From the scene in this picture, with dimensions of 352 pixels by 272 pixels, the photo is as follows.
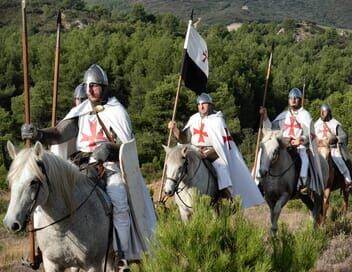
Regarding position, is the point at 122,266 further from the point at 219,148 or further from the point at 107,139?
the point at 219,148

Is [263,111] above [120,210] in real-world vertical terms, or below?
above

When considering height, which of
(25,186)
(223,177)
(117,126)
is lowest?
(223,177)

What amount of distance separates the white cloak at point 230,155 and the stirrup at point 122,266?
3199 millimetres

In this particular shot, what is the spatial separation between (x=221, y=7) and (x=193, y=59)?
17503 cm

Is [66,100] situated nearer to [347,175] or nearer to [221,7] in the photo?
[347,175]

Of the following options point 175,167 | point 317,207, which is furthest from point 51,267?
point 317,207

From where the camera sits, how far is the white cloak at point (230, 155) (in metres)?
8.34

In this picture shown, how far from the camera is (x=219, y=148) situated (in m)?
8.34

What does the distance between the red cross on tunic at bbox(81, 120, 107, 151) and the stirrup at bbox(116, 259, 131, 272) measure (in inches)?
44.8

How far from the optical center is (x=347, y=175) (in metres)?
12.2

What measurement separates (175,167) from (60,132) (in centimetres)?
197

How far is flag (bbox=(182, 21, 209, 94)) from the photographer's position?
30.6 feet

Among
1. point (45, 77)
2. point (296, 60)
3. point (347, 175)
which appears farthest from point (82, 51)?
point (347, 175)

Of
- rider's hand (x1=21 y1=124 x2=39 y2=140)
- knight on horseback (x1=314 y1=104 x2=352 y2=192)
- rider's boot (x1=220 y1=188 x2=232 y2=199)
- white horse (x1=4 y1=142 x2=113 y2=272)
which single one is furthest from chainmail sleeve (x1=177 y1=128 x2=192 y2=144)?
knight on horseback (x1=314 y1=104 x2=352 y2=192)
